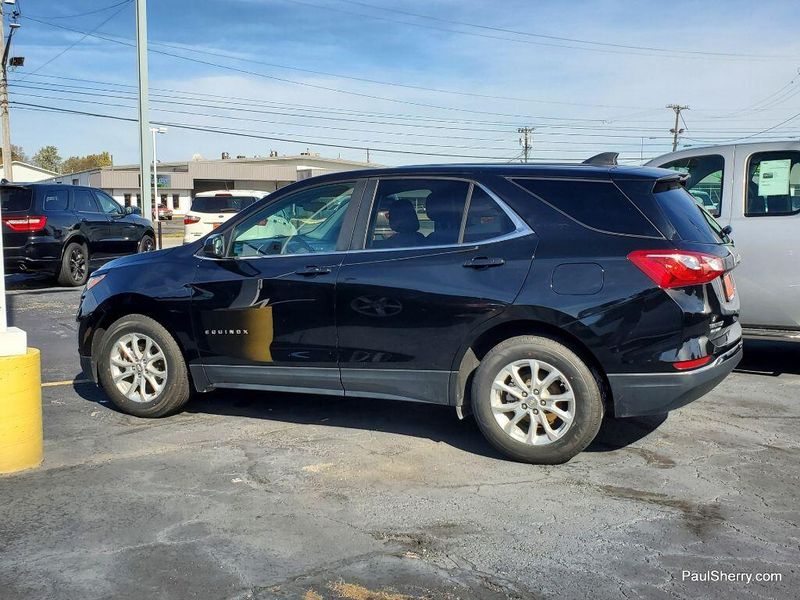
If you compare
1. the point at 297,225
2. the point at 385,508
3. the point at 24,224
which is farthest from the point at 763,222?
the point at 24,224

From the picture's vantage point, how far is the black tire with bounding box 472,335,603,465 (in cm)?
448

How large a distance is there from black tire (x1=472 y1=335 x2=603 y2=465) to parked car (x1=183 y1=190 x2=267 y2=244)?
49.2ft

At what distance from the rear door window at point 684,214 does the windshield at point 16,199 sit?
11621 millimetres

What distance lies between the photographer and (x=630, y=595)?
3.16 meters

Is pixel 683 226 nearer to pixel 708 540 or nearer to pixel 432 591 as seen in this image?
pixel 708 540

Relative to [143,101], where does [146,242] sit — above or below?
below

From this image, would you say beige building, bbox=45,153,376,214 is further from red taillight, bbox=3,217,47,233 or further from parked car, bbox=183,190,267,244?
red taillight, bbox=3,217,47,233

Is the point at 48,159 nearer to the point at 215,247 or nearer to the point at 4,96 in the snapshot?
the point at 4,96

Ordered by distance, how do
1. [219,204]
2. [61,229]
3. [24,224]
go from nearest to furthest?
[24,224] < [61,229] < [219,204]

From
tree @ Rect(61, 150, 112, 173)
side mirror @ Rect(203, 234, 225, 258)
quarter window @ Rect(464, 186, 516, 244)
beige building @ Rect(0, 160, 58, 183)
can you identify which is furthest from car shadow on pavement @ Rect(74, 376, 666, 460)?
tree @ Rect(61, 150, 112, 173)

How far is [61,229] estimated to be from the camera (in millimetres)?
13523

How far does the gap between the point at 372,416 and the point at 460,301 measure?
1501 mm

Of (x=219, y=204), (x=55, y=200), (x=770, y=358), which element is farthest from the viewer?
(x=219, y=204)

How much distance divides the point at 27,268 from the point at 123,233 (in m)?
2.26
